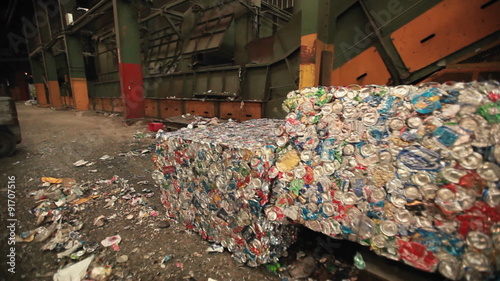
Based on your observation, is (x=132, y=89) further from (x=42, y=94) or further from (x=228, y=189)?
(x=42, y=94)

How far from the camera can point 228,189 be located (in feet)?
4.98

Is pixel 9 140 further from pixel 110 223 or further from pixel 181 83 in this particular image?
pixel 181 83

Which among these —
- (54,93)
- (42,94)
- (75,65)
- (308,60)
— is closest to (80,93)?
(75,65)

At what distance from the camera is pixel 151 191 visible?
269 centimetres

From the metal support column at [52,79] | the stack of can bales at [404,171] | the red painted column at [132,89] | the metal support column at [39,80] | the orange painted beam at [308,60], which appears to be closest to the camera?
the stack of can bales at [404,171]

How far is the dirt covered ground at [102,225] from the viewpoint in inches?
61.2

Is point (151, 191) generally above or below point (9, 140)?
below

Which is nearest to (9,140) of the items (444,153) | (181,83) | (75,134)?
(75,134)

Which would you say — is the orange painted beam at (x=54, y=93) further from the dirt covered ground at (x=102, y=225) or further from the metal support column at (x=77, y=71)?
the dirt covered ground at (x=102, y=225)

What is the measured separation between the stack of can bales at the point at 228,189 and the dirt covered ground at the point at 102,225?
0.20 meters

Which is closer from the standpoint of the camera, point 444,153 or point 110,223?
point 444,153

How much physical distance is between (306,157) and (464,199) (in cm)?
65

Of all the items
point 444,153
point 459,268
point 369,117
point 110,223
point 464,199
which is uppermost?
point 369,117

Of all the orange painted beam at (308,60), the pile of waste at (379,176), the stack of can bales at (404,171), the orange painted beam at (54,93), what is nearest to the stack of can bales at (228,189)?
the pile of waste at (379,176)
